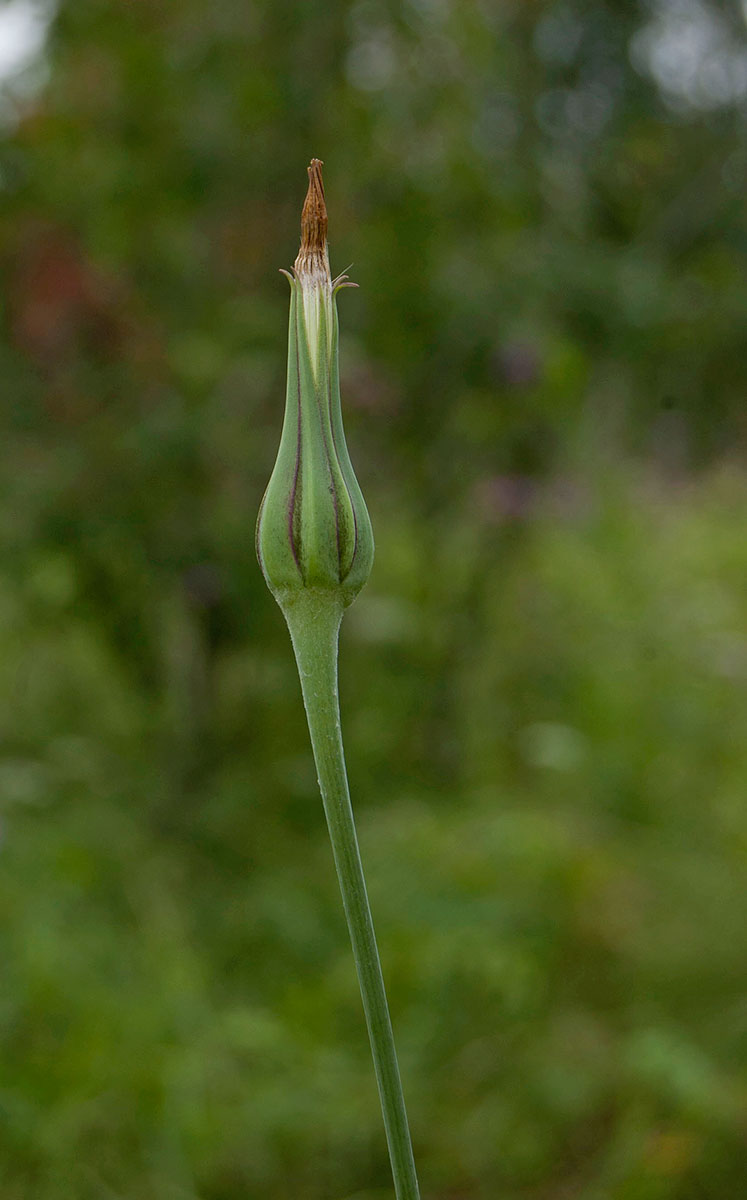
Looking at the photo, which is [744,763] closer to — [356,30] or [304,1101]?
[304,1101]

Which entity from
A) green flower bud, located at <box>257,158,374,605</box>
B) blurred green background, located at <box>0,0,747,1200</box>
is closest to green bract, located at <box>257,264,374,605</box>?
green flower bud, located at <box>257,158,374,605</box>

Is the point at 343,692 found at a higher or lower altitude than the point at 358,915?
higher

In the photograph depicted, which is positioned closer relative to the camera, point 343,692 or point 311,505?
point 311,505

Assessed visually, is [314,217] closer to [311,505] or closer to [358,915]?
[311,505]

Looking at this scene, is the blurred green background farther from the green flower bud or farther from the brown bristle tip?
the brown bristle tip

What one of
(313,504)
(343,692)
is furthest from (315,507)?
(343,692)

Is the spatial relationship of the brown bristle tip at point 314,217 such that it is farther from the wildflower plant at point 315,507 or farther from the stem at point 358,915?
the stem at point 358,915

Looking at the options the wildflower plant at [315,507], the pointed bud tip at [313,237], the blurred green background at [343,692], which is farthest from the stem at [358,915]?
the blurred green background at [343,692]

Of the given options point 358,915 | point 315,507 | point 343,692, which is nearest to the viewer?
point 358,915
